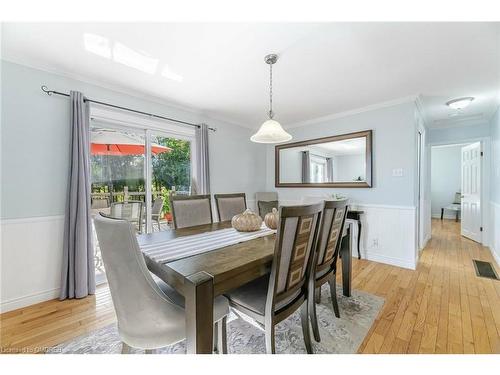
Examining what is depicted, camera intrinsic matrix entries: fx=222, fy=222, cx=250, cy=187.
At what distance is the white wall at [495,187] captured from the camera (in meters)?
3.21

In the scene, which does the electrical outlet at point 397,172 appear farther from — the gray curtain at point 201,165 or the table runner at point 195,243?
the gray curtain at point 201,165

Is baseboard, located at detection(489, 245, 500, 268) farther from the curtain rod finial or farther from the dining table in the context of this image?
the curtain rod finial

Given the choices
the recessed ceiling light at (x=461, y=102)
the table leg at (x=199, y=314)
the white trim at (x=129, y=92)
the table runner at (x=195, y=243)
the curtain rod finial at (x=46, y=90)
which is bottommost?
the table leg at (x=199, y=314)

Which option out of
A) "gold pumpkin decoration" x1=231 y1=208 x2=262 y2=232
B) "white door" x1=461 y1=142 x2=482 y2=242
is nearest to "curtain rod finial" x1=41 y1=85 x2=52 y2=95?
"gold pumpkin decoration" x1=231 y1=208 x2=262 y2=232

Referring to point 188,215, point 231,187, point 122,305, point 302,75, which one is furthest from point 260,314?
point 231,187

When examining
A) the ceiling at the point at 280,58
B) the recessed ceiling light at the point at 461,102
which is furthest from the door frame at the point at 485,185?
the recessed ceiling light at the point at 461,102

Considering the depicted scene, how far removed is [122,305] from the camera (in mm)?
1093

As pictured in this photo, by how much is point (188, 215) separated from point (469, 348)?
96.9 inches

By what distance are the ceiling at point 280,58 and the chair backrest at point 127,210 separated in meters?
1.41

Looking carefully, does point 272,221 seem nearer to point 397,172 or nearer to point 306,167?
point 397,172

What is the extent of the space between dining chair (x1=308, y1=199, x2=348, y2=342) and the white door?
398 centimetres

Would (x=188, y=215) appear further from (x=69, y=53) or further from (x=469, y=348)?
(x=469, y=348)

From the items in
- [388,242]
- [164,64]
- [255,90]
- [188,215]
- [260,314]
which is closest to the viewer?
[260,314]

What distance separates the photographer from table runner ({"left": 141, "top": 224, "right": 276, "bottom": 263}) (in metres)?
1.34
